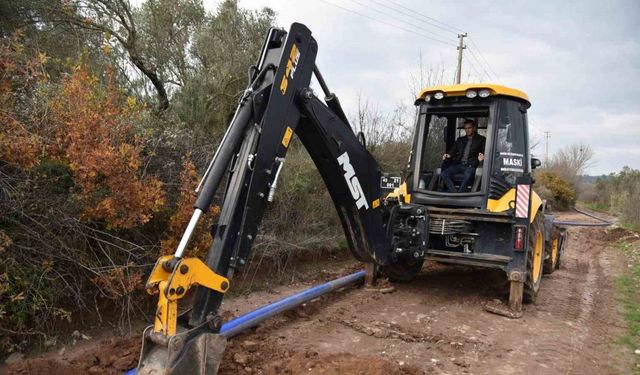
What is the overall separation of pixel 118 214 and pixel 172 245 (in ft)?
2.30

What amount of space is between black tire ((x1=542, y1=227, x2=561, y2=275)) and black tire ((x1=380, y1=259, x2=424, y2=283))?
2.59 meters

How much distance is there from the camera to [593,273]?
9172mm

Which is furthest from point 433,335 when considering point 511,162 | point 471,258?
point 511,162

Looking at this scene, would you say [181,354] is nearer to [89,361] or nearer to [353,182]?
[89,361]

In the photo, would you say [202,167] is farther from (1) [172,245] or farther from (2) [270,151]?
(2) [270,151]

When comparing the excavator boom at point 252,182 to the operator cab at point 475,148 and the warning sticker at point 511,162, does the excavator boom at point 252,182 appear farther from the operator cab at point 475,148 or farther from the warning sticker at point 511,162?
the warning sticker at point 511,162

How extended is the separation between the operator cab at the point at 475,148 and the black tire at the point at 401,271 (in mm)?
1011

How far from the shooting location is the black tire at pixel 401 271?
6.91 m

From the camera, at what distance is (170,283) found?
283 centimetres

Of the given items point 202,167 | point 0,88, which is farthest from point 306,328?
point 0,88

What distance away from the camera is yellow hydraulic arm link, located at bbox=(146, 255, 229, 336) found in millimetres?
2850

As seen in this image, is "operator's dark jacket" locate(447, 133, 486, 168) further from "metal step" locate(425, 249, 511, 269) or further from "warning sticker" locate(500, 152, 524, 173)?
"metal step" locate(425, 249, 511, 269)

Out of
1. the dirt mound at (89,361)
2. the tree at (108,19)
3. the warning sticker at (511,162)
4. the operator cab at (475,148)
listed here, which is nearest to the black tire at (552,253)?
the warning sticker at (511,162)

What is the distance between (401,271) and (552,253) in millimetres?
3434
